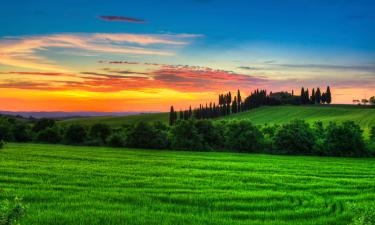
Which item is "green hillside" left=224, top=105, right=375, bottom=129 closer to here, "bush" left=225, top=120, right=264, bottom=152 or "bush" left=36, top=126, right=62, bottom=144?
"bush" left=225, top=120, right=264, bottom=152

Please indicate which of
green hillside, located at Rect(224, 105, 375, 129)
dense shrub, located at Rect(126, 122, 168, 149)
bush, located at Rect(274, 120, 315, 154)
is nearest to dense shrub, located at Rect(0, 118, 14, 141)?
dense shrub, located at Rect(126, 122, 168, 149)

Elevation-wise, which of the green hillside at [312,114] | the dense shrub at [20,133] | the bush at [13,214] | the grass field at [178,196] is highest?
the green hillside at [312,114]

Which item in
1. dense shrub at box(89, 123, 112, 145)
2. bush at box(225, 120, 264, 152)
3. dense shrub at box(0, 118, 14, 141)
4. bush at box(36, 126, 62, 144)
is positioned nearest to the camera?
bush at box(225, 120, 264, 152)

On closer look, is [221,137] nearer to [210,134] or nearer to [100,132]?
[210,134]

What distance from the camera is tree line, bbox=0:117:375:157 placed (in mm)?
79375

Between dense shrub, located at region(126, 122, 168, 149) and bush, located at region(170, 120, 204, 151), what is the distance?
2.09 m

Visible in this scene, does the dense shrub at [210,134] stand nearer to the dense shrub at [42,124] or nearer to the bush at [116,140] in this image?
the bush at [116,140]

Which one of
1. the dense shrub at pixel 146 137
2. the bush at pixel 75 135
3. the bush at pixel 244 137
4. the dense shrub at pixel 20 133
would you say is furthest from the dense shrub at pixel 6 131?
the bush at pixel 244 137

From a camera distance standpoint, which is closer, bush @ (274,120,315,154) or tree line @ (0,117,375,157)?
tree line @ (0,117,375,157)

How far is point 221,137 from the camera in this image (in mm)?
88250

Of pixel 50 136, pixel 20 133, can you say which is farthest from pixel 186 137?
pixel 20 133

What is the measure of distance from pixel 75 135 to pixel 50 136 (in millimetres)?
6393

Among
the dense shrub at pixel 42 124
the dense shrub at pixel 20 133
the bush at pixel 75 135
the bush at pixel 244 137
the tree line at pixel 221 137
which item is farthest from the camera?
the dense shrub at pixel 42 124

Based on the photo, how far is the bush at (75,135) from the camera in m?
96.6
